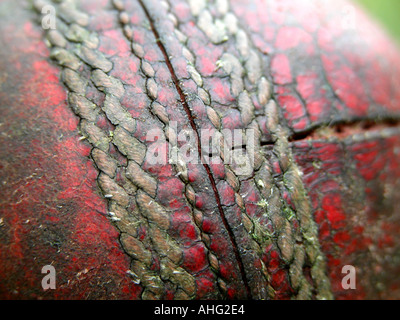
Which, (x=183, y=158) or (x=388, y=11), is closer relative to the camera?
(x=183, y=158)

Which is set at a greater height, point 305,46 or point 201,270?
point 305,46

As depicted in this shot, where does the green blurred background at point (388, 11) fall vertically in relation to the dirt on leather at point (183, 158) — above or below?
above

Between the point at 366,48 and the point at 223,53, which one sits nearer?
the point at 223,53

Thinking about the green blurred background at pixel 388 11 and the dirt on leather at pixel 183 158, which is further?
the green blurred background at pixel 388 11

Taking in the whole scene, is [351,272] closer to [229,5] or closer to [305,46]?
[305,46]

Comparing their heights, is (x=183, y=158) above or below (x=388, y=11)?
below
